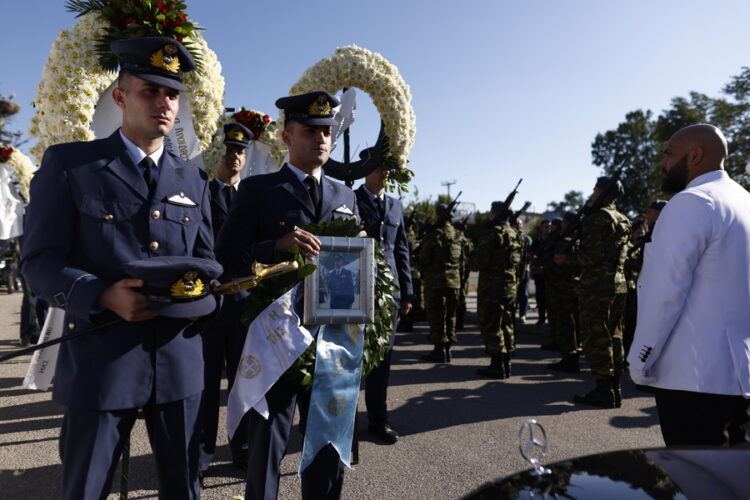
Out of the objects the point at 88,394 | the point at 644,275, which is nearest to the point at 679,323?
the point at 644,275

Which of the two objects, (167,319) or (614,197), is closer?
→ (167,319)

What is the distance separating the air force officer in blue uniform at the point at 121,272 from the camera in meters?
1.82

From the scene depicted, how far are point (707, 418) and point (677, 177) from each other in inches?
48.4

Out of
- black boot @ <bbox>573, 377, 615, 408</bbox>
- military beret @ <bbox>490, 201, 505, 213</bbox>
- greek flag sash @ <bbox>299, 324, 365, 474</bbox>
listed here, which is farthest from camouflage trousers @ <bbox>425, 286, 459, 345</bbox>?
greek flag sash @ <bbox>299, 324, 365, 474</bbox>

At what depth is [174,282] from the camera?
1821 mm

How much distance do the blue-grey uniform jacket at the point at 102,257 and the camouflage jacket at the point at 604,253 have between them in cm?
501

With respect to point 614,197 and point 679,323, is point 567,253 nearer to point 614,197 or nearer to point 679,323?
point 614,197

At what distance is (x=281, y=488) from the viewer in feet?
11.4

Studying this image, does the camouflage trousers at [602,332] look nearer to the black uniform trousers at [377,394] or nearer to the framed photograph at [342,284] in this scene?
the black uniform trousers at [377,394]

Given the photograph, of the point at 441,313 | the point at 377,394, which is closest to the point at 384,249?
the point at 377,394

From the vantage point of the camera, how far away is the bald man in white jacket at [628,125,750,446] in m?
2.42

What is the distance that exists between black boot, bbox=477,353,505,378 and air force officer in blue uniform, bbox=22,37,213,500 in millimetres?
5488

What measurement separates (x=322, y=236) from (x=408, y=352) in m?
6.49

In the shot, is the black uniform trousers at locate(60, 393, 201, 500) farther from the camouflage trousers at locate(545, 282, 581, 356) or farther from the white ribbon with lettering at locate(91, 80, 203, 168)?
the camouflage trousers at locate(545, 282, 581, 356)
